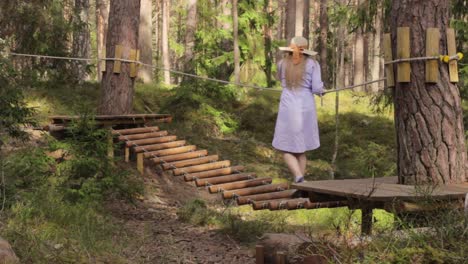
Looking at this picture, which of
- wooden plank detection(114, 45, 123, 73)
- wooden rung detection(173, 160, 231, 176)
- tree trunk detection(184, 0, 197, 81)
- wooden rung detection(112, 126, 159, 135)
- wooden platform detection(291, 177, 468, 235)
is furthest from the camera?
tree trunk detection(184, 0, 197, 81)

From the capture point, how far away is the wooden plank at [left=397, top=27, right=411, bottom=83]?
510 cm

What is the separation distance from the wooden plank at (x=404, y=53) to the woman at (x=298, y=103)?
4.11 feet

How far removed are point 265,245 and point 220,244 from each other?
76.3 inches

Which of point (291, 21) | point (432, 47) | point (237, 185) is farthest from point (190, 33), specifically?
point (432, 47)

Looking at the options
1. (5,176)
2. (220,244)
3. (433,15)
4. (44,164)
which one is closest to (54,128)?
(44,164)

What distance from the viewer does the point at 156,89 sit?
45.5 ft

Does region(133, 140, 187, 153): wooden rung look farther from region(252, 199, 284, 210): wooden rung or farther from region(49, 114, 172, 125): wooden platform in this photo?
region(252, 199, 284, 210): wooden rung

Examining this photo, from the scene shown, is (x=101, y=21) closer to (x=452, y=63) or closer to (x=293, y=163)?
(x=293, y=163)

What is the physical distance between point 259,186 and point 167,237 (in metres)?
1.22

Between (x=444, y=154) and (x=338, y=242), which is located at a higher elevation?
(x=444, y=154)

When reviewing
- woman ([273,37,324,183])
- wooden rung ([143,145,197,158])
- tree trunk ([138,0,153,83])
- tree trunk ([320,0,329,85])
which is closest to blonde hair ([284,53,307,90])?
woman ([273,37,324,183])

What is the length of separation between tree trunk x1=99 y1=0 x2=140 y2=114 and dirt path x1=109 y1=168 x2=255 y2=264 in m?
1.49

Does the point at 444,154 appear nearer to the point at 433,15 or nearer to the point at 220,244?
the point at 433,15

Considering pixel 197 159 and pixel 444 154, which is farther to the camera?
pixel 197 159
